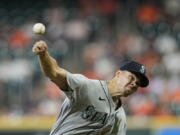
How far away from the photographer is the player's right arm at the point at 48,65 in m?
5.27

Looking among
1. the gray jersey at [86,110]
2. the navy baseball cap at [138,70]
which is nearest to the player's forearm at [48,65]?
the gray jersey at [86,110]

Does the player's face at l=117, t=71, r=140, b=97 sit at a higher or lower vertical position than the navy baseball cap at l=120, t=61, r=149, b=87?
lower

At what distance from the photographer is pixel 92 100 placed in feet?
18.9

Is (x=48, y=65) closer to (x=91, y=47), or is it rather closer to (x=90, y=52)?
(x=90, y=52)

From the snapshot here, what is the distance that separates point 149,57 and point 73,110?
8.23 metres

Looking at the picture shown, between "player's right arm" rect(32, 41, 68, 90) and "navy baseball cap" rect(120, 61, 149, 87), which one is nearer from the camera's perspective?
"player's right arm" rect(32, 41, 68, 90)

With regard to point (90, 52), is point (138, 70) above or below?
below

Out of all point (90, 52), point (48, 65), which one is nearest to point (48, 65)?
point (48, 65)

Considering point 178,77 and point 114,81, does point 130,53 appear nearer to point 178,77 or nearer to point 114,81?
point 178,77

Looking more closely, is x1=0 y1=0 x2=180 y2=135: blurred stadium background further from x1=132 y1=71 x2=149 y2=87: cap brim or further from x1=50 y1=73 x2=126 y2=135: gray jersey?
x1=50 y1=73 x2=126 y2=135: gray jersey

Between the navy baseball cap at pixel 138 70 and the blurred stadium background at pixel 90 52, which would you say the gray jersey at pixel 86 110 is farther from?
the blurred stadium background at pixel 90 52

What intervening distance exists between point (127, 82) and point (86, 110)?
1.59ft

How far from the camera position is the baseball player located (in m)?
5.59

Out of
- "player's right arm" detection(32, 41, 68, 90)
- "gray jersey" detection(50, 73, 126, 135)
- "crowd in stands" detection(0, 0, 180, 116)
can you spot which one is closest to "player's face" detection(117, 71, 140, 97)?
"gray jersey" detection(50, 73, 126, 135)
